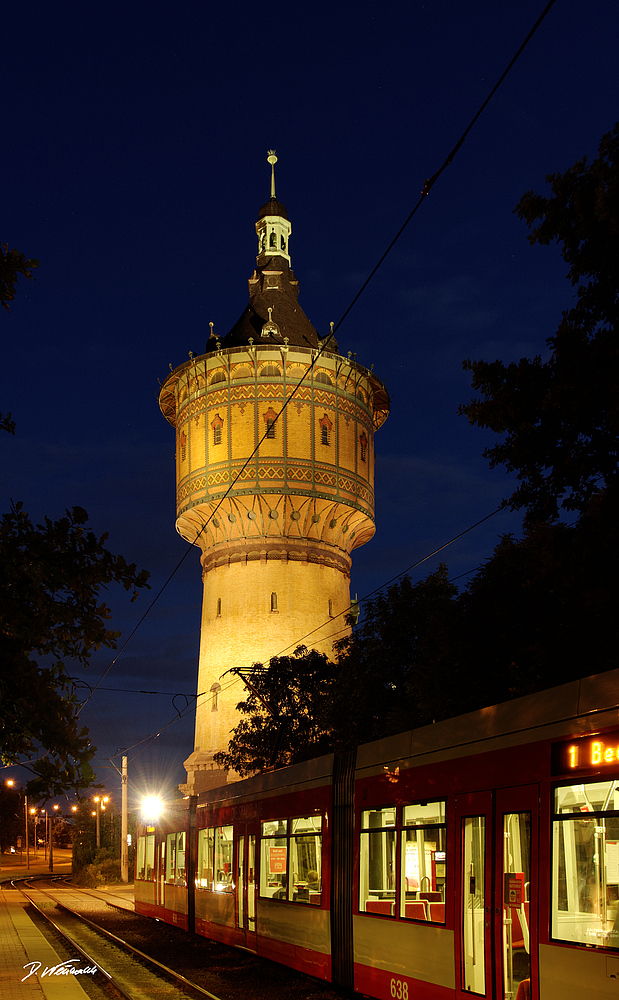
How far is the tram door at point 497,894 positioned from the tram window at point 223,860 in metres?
9.76

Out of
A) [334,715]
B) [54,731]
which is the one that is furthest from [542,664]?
[334,715]

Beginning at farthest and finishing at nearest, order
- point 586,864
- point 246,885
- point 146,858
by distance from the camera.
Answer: point 146,858, point 246,885, point 586,864

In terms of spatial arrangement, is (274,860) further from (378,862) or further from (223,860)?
(378,862)

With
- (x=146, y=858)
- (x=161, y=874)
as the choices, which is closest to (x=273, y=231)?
(x=146, y=858)

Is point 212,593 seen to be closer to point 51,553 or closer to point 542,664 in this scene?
point 542,664

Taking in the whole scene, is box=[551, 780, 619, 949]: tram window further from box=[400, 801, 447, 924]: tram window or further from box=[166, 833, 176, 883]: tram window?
box=[166, 833, 176, 883]: tram window

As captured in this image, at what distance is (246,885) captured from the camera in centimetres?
1867

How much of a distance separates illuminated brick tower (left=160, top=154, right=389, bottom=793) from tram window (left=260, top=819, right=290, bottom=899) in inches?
1240

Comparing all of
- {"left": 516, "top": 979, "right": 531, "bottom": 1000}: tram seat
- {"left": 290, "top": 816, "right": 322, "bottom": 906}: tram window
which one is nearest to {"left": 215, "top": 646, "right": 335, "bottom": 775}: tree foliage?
{"left": 290, "top": 816, "right": 322, "bottom": 906}: tram window

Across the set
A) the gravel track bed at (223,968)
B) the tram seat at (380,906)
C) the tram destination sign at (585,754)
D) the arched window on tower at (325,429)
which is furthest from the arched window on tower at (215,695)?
the tram destination sign at (585,754)

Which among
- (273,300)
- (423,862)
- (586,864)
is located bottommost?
(423,862)

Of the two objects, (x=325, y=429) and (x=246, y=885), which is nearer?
(x=246, y=885)

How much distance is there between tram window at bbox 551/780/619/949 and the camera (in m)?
8.25

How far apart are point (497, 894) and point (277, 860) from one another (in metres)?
7.81
